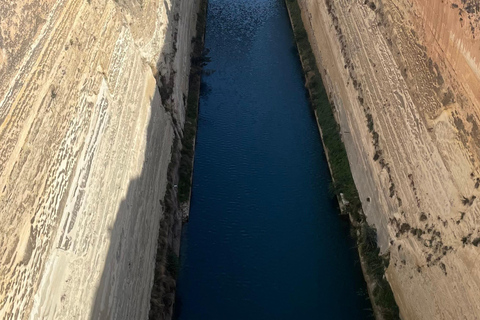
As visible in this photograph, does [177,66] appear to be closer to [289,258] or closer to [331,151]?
[331,151]

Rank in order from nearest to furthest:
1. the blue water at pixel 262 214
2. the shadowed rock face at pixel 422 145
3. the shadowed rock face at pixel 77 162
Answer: the shadowed rock face at pixel 77 162 → the shadowed rock face at pixel 422 145 → the blue water at pixel 262 214

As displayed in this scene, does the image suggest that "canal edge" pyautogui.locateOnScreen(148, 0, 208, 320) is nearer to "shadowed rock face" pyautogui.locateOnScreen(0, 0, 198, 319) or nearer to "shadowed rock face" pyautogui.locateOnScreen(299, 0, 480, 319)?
"shadowed rock face" pyautogui.locateOnScreen(0, 0, 198, 319)

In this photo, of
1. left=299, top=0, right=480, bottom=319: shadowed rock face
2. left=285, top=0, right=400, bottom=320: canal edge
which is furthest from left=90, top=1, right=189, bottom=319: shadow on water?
left=299, top=0, right=480, bottom=319: shadowed rock face

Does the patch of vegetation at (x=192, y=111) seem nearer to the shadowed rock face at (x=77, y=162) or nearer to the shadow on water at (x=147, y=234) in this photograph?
the shadow on water at (x=147, y=234)

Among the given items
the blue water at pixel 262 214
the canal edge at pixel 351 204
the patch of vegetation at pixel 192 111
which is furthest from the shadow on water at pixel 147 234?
the canal edge at pixel 351 204

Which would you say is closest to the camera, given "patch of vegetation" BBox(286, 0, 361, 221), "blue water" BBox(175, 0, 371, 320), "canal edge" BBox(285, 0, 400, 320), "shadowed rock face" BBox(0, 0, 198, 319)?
"shadowed rock face" BBox(0, 0, 198, 319)

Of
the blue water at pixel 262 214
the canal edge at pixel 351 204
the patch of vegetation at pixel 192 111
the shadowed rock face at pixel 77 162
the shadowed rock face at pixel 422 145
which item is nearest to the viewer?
the shadowed rock face at pixel 77 162
